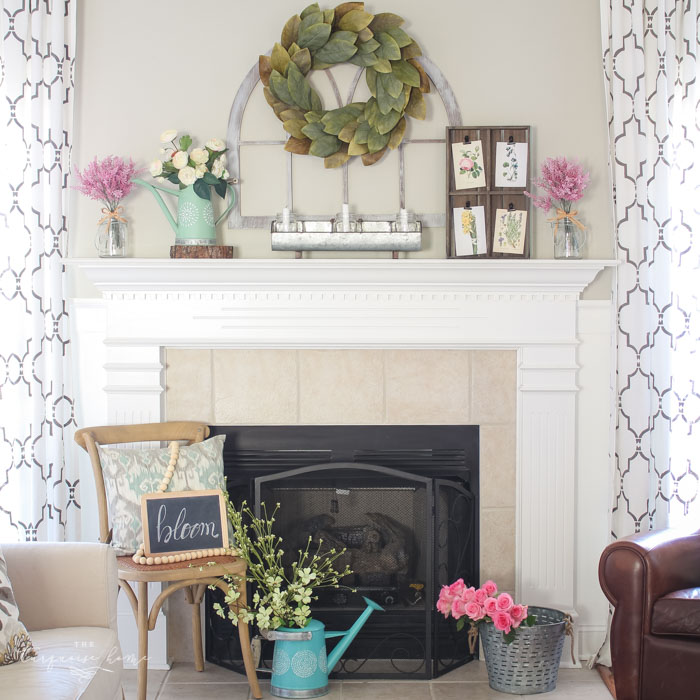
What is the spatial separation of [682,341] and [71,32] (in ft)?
8.29

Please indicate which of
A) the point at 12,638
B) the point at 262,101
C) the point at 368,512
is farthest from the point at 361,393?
the point at 12,638

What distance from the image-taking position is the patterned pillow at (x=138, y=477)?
2957mm

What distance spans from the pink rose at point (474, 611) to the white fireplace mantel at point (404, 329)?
0.35 m

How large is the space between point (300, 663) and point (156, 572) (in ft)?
1.97

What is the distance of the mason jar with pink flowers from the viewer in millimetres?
2971

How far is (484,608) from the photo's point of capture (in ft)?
9.81

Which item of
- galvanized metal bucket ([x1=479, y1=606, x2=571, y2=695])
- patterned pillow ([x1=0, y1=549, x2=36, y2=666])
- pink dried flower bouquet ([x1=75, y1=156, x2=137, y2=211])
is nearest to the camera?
patterned pillow ([x1=0, y1=549, x2=36, y2=666])

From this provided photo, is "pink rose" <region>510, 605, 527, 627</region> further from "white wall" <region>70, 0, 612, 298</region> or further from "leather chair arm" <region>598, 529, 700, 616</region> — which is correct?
"white wall" <region>70, 0, 612, 298</region>

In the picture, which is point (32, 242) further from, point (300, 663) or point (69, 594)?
point (300, 663)

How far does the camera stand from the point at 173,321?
324 cm

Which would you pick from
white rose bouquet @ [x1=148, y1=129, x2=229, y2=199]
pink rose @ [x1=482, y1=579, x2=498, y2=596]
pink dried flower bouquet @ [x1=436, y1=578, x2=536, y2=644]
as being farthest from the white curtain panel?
pink rose @ [x1=482, y1=579, x2=498, y2=596]

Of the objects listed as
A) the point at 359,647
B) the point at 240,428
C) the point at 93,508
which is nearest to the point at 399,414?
the point at 240,428

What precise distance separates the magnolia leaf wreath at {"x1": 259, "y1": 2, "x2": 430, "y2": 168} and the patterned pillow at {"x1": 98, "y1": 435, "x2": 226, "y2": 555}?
46.2 inches

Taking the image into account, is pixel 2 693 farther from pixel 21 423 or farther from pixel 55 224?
pixel 55 224
